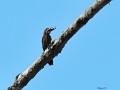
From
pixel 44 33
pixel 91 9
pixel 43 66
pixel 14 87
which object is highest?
pixel 44 33

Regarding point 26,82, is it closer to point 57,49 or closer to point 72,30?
point 57,49

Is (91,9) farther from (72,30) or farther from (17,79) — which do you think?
(17,79)

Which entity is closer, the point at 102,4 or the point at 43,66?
the point at 102,4

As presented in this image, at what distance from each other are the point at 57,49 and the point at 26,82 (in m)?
0.73

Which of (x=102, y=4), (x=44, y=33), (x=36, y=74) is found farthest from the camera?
(x=44, y=33)

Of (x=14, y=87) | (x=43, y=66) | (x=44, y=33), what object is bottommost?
(x=14, y=87)

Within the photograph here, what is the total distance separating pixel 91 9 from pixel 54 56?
1004mm

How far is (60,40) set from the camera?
5.61 metres

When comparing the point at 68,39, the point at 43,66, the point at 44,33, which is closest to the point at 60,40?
the point at 68,39

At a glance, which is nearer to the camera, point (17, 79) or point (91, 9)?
point (91, 9)

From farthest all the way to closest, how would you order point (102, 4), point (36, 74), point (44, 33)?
point (44, 33) → point (36, 74) → point (102, 4)

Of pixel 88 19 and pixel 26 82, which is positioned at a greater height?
pixel 88 19

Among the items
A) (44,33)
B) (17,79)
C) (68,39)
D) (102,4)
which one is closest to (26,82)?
(17,79)

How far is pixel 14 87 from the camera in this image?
Result: 5.76 metres
